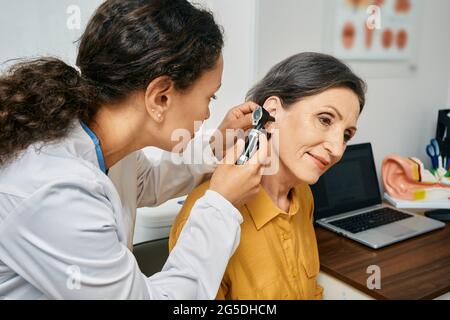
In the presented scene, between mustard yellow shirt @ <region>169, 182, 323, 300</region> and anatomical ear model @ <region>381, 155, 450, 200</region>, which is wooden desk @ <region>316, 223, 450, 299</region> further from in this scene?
anatomical ear model @ <region>381, 155, 450, 200</region>

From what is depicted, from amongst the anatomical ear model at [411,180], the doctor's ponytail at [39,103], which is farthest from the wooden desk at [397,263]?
the doctor's ponytail at [39,103]

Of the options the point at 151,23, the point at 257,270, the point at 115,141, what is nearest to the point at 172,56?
the point at 151,23

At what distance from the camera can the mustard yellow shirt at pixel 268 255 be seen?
1057mm

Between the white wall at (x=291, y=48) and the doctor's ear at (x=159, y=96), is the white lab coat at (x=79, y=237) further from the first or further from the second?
the white wall at (x=291, y=48)

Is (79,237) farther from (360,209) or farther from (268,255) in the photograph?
(360,209)

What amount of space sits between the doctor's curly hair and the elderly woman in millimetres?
305

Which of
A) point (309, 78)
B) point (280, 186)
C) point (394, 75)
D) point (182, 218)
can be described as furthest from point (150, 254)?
point (394, 75)

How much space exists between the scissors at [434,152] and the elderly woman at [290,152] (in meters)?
1.03

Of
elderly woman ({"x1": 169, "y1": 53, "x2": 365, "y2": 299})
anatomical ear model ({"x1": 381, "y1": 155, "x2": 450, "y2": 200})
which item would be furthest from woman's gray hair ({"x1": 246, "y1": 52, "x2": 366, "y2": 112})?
anatomical ear model ({"x1": 381, "y1": 155, "x2": 450, "y2": 200})

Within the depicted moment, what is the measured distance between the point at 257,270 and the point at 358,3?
116 centimetres

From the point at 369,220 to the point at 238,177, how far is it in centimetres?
87
